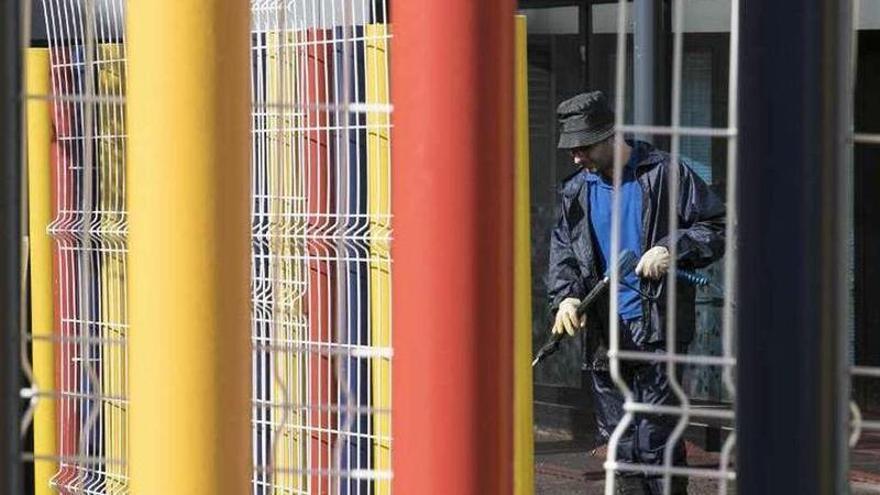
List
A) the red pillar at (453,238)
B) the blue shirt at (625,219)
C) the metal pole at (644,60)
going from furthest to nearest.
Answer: the metal pole at (644,60)
the blue shirt at (625,219)
the red pillar at (453,238)

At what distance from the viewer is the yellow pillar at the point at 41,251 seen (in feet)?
17.7

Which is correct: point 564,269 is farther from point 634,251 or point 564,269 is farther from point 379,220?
point 379,220

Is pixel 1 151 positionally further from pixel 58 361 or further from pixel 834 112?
pixel 58 361

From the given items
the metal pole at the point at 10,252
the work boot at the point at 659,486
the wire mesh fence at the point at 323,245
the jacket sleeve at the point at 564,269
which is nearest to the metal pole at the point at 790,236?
the metal pole at the point at 10,252

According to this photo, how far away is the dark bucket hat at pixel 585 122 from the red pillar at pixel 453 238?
12.7 feet

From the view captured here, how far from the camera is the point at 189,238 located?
2393 mm

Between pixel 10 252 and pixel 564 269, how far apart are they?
4.90 metres

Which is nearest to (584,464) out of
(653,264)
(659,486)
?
(659,486)

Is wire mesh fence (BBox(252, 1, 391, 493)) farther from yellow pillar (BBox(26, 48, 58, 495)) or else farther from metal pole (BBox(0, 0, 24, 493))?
metal pole (BBox(0, 0, 24, 493))

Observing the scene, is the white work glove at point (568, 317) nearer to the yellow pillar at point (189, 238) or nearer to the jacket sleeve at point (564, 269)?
the jacket sleeve at point (564, 269)

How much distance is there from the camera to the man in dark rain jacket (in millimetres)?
5785

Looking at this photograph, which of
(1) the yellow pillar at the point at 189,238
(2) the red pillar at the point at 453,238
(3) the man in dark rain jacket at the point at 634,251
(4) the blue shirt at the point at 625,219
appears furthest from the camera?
(4) the blue shirt at the point at 625,219

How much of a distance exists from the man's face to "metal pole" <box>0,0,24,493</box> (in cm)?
→ 470

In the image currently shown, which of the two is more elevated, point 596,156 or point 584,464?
point 596,156
